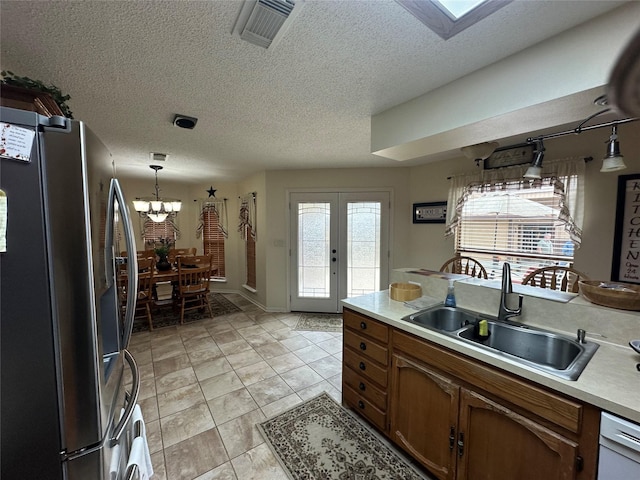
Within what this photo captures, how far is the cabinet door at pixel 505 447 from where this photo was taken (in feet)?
3.45

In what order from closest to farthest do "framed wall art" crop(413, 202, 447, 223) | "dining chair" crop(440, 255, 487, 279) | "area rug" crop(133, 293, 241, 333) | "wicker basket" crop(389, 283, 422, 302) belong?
"wicker basket" crop(389, 283, 422, 302) → "dining chair" crop(440, 255, 487, 279) → "framed wall art" crop(413, 202, 447, 223) → "area rug" crop(133, 293, 241, 333)

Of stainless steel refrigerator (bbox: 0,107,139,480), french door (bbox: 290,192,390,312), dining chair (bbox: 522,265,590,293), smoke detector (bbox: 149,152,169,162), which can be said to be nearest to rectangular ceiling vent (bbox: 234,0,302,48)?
stainless steel refrigerator (bbox: 0,107,139,480)

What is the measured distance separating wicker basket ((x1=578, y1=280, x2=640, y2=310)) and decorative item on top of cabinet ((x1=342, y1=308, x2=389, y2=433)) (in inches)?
46.2

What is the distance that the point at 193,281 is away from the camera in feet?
13.5

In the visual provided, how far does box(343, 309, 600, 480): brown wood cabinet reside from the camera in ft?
3.38

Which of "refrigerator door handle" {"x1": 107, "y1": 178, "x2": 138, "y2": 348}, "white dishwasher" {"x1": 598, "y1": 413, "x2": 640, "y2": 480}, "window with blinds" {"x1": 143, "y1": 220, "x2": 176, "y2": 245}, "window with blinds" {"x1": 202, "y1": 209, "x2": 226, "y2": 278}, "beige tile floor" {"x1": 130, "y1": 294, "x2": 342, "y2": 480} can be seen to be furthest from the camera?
"window with blinds" {"x1": 202, "y1": 209, "x2": 226, "y2": 278}

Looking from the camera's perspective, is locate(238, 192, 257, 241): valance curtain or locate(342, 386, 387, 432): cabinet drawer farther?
locate(238, 192, 257, 241): valance curtain

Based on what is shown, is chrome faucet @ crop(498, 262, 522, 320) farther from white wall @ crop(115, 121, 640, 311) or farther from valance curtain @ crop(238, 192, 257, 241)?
valance curtain @ crop(238, 192, 257, 241)

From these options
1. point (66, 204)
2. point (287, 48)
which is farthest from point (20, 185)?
point (287, 48)

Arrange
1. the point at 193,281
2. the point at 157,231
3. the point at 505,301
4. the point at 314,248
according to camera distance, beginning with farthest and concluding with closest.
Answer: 1. the point at 157,231
2. the point at 314,248
3. the point at 193,281
4. the point at 505,301

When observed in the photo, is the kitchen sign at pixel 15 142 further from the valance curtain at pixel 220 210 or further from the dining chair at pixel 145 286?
the valance curtain at pixel 220 210

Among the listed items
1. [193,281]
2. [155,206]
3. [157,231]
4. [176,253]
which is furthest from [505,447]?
[157,231]

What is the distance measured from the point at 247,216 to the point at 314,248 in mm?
1600

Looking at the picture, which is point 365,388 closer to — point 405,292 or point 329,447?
point 329,447
